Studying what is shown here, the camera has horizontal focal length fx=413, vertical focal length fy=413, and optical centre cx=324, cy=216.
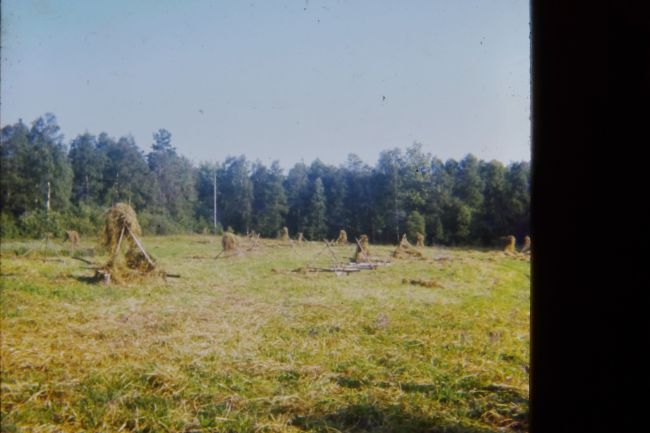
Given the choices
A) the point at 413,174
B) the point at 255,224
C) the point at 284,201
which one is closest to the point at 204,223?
the point at 255,224

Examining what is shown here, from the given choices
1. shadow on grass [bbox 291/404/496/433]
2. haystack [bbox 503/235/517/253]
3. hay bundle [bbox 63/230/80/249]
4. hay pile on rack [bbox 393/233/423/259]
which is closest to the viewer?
shadow on grass [bbox 291/404/496/433]

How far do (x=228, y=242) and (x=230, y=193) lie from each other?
0.32 m

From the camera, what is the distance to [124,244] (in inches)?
102

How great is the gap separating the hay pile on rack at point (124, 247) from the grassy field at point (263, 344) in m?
0.07

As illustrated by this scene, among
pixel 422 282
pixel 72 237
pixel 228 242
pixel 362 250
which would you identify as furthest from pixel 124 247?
pixel 422 282

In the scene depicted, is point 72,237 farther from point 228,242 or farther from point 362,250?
point 362,250

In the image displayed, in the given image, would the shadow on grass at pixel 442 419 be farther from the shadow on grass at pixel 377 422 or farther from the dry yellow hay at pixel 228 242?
the dry yellow hay at pixel 228 242

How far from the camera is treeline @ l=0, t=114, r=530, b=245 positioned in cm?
245

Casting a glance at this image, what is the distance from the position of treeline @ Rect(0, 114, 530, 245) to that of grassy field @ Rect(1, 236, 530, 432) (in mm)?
139

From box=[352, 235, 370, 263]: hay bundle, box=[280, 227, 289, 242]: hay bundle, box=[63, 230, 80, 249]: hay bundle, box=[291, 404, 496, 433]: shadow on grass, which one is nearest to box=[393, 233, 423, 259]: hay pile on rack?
box=[352, 235, 370, 263]: hay bundle

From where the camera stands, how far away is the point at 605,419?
67cm

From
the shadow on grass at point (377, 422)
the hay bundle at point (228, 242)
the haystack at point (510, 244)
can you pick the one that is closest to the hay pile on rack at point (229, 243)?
the hay bundle at point (228, 242)

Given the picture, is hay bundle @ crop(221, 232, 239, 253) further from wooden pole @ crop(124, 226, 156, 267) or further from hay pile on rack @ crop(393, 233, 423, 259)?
hay pile on rack @ crop(393, 233, 423, 259)

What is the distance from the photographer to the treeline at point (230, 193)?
245 centimetres
